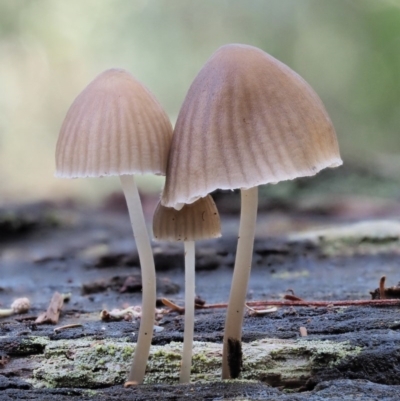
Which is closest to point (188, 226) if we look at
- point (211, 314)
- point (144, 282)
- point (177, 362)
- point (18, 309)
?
point (144, 282)

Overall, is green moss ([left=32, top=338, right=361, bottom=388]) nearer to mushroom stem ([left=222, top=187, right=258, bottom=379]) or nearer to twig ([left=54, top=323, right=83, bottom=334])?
mushroom stem ([left=222, top=187, right=258, bottom=379])

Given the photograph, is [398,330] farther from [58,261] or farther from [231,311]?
[58,261]

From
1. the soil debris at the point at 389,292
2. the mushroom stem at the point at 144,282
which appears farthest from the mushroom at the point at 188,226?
the soil debris at the point at 389,292

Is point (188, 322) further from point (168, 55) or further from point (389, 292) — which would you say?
point (168, 55)

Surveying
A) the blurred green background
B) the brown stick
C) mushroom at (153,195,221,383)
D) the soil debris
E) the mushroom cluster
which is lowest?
the brown stick

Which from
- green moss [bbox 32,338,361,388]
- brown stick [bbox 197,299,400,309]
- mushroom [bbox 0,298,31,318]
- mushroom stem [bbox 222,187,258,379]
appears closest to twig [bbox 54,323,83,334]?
green moss [bbox 32,338,361,388]

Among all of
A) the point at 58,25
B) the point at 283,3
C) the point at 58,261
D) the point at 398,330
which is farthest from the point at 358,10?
the point at 398,330

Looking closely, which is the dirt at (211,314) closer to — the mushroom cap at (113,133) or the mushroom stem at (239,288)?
the mushroom stem at (239,288)
